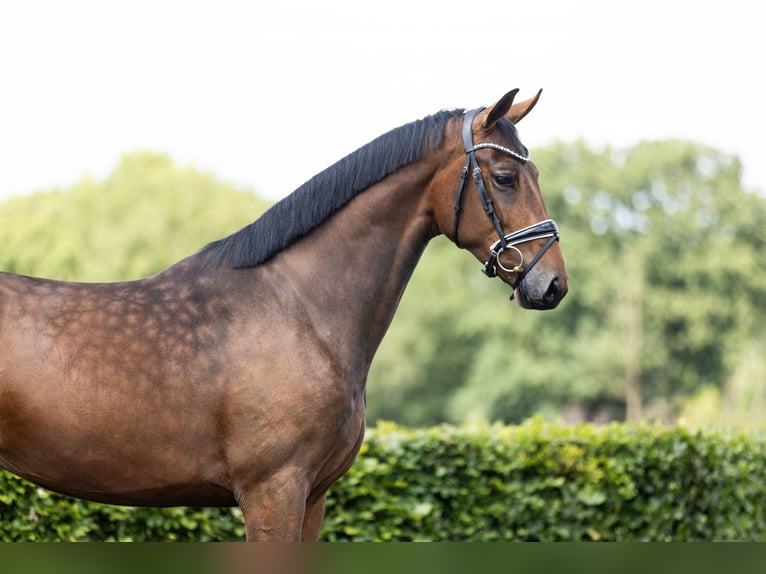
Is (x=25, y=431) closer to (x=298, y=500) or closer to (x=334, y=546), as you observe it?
(x=298, y=500)

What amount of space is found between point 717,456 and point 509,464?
2.39m

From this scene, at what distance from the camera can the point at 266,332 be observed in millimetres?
3361

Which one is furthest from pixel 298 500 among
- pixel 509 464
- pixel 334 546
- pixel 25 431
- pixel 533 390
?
pixel 533 390

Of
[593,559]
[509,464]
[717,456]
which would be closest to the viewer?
[593,559]

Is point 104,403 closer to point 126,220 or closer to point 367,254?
point 367,254

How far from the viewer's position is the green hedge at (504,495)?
5.60 m

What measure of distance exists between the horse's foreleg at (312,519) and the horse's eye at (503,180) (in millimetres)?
1474

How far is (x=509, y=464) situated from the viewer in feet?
22.6

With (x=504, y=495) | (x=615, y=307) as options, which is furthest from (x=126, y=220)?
(x=504, y=495)

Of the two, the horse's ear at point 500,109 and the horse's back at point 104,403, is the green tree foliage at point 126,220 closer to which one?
the horse's back at point 104,403

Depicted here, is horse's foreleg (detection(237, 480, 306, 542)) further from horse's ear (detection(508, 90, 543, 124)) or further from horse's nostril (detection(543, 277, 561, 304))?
horse's ear (detection(508, 90, 543, 124))

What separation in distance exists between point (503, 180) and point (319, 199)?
2.52 ft

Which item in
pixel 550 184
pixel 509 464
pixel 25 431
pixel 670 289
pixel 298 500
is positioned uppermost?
pixel 550 184

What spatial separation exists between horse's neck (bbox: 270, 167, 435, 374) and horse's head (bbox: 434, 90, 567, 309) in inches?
5.6
